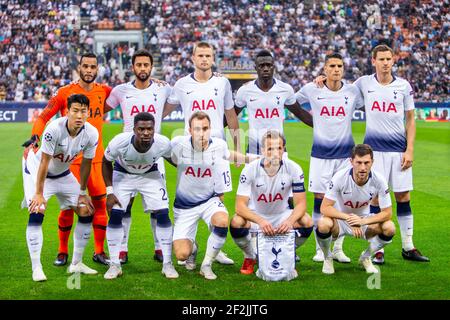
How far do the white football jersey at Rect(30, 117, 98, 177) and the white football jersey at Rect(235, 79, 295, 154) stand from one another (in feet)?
6.49

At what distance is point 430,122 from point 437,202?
2187cm

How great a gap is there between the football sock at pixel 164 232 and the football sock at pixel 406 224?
276 cm

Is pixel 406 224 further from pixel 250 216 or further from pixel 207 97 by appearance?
pixel 207 97

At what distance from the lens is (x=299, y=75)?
39219 millimetres

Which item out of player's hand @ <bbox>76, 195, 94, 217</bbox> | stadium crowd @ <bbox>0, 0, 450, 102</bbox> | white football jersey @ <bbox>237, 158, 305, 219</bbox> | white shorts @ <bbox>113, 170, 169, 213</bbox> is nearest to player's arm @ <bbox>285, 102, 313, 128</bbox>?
white football jersey @ <bbox>237, 158, 305, 219</bbox>

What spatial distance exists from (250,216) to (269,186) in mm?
413

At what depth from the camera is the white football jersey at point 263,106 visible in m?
8.70

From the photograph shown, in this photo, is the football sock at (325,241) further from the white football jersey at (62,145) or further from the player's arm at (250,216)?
the white football jersey at (62,145)

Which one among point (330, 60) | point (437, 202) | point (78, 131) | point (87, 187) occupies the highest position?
point (330, 60)

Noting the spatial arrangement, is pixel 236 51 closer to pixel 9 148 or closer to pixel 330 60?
pixel 9 148

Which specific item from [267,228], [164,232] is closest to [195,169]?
[164,232]

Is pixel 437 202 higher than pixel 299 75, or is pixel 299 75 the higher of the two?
pixel 299 75

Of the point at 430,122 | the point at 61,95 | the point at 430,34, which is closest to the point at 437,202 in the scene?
the point at 61,95

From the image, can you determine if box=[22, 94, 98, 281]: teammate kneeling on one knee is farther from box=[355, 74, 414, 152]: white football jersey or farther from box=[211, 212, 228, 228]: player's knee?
box=[355, 74, 414, 152]: white football jersey
